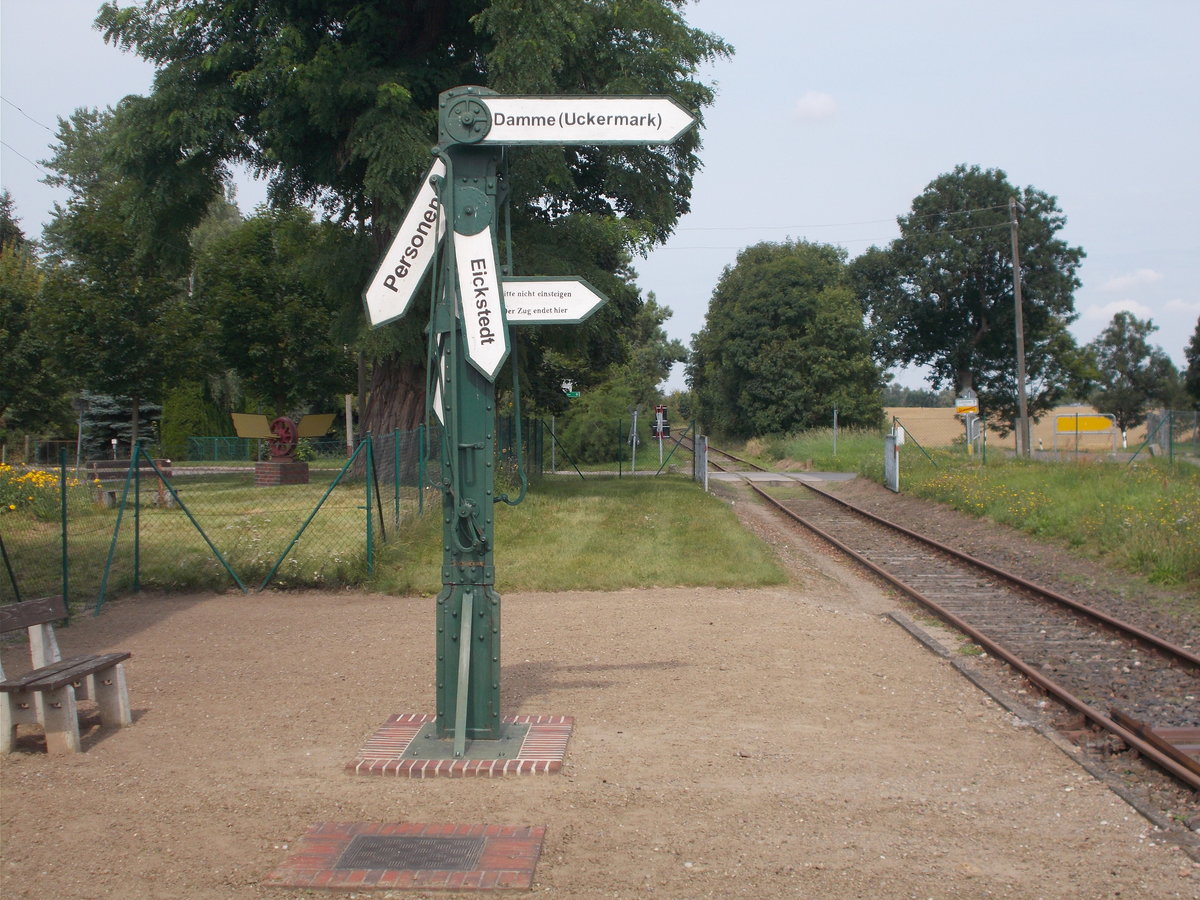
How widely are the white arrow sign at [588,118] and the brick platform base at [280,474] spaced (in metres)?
22.3

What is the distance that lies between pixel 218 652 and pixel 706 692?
438cm

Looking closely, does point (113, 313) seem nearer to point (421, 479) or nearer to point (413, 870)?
point (421, 479)

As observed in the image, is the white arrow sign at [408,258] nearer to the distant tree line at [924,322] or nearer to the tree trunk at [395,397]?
the tree trunk at [395,397]

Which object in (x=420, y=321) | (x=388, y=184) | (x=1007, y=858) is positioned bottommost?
(x=1007, y=858)

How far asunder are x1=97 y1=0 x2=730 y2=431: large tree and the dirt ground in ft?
43.3

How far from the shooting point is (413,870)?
15.5 ft

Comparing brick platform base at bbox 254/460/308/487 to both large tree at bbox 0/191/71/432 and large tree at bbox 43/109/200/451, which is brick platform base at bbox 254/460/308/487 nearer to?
large tree at bbox 43/109/200/451

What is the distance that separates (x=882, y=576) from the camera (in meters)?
14.6

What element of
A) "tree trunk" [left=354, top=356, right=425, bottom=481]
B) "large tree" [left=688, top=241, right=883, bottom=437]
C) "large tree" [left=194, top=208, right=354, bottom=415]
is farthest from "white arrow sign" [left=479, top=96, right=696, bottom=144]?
"large tree" [left=688, top=241, right=883, bottom=437]

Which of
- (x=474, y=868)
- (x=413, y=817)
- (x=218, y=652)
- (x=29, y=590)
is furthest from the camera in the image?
(x=29, y=590)

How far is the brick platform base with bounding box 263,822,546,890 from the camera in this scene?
4602 millimetres

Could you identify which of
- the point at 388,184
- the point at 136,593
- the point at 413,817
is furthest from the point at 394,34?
the point at 413,817

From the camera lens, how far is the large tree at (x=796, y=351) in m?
57.7

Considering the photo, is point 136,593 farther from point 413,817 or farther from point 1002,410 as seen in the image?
point 1002,410
